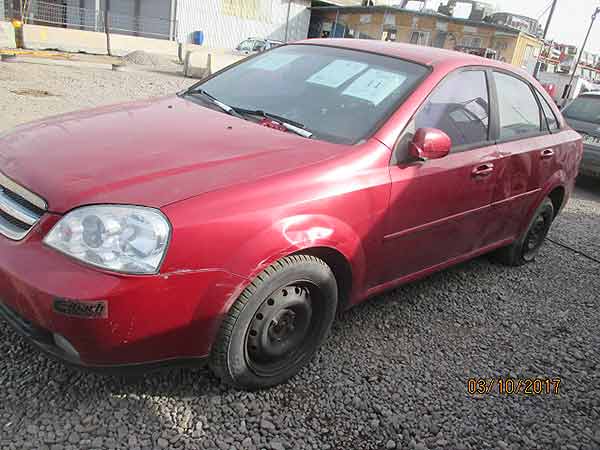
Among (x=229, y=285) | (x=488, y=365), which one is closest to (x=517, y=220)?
(x=488, y=365)

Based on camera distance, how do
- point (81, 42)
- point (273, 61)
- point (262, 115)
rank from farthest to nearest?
point (81, 42)
point (273, 61)
point (262, 115)

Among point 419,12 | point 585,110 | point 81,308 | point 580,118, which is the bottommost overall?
point 580,118

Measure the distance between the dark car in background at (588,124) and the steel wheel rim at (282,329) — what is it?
6.84 meters

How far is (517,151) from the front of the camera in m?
3.56

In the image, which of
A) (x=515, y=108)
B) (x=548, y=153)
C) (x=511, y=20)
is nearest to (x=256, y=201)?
(x=515, y=108)

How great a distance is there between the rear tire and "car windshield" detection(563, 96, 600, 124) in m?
4.63

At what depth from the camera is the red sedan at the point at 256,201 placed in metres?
1.91

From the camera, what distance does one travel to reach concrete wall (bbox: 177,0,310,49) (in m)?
28.3

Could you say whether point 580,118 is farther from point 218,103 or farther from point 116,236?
point 116,236

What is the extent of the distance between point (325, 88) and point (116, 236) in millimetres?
1635

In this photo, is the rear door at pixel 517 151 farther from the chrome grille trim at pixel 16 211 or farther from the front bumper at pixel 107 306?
the chrome grille trim at pixel 16 211

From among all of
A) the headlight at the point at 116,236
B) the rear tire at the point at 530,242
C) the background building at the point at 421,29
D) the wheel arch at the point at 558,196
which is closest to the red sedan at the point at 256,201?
the headlight at the point at 116,236

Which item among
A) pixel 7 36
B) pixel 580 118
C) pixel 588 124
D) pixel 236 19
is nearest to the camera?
pixel 588 124

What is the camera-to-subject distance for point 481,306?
366 centimetres
